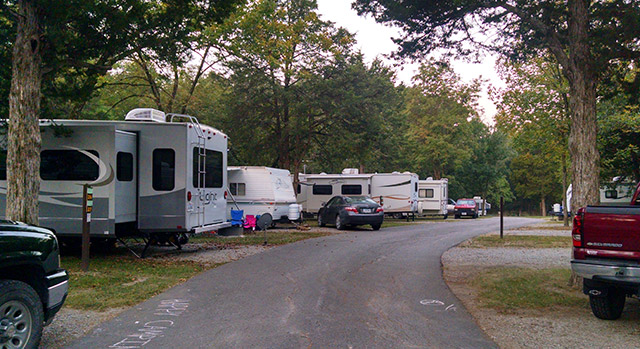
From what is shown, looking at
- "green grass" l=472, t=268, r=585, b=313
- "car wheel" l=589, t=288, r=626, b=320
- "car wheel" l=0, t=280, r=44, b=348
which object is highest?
"car wheel" l=0, t=280, r=44, b=348

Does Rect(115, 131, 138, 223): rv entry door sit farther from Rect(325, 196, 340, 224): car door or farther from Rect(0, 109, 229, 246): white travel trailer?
Rect(325, 196, 340, 224): car door

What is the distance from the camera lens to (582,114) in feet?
28.3

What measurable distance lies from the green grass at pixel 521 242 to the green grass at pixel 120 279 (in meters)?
8.90

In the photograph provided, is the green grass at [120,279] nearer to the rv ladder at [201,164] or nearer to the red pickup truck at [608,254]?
the rv ladder at [201,164]

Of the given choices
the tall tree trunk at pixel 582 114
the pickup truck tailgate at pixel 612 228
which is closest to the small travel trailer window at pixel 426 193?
the tall tree trunk at pixel 582 114

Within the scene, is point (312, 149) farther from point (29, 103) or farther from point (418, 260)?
point (29, 103)

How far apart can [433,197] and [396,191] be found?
5.70 metres

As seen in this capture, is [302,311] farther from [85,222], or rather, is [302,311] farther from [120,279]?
[85,222]

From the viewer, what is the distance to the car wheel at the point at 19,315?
457 centimetres

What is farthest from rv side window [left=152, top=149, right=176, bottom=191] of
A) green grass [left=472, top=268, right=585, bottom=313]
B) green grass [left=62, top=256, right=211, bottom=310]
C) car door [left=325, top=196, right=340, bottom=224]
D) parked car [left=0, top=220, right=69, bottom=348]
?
car door [left=325, top=196, right=340, bottom=224]

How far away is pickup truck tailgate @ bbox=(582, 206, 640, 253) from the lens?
596 centimetres

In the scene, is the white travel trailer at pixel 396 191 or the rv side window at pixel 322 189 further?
the white travel trailer at pixel 396 191

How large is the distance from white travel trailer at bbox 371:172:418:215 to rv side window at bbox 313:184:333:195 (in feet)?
8.41

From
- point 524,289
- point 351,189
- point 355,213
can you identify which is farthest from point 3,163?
point 351,189
